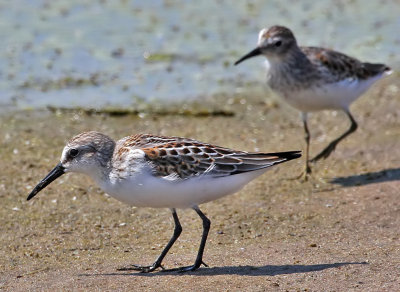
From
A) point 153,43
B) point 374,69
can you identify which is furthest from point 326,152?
point 153,43

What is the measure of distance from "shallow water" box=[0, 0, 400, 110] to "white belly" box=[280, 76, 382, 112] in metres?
2.67

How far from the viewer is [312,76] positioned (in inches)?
423

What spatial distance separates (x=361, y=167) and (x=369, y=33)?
5877 millimetres

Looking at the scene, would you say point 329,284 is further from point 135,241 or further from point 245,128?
point 245,128

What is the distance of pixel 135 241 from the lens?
329 inches

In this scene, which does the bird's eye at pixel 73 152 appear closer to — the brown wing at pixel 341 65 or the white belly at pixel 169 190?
the white belly at pixel 169 190

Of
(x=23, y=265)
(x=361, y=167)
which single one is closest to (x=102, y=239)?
(x=23, y=265)

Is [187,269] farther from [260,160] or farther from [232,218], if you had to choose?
[232,218]

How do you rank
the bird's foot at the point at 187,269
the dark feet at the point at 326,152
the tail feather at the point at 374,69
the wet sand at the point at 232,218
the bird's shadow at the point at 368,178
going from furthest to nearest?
the tail feather at the point at 374,69 < the dark feet at the point at 326,152 < the bird's shadow at the point at 368,178 < the bird's foot at the point at 187,269 < the wet sand at the point at 232,218

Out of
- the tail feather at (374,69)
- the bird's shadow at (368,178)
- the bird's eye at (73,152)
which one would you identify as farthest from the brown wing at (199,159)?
the tail feather at (374,69)

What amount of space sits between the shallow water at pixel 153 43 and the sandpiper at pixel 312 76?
2344mm

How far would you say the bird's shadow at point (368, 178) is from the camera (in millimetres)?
9984

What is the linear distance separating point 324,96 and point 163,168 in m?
4.13

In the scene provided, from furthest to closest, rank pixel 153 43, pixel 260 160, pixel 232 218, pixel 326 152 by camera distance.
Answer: pixel 153 43 → pixel 326 152 → pixel 232 218 → pixel 260 160
